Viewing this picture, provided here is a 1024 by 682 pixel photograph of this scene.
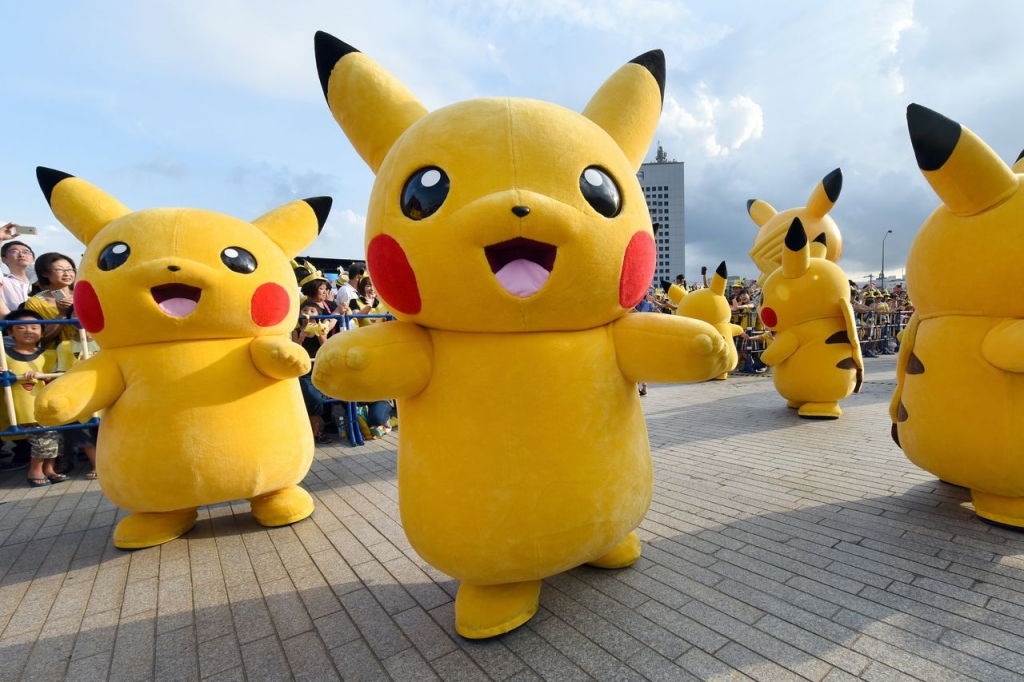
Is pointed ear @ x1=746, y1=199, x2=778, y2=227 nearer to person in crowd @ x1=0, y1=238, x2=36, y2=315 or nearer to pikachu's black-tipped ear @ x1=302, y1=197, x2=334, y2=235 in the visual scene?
pikachu's black-tipped ear @ x1=302, y1=197, x2=334, y2=235

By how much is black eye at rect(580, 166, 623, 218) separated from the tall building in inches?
2650

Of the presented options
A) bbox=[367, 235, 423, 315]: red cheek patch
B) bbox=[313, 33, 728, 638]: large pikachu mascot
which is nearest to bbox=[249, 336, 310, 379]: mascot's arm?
bbox=[313, 33, 728, 638]: large pikachu mascot

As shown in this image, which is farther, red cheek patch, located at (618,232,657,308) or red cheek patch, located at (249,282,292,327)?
red cheek patch, located at (249,282,292,327)

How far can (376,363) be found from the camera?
204cm

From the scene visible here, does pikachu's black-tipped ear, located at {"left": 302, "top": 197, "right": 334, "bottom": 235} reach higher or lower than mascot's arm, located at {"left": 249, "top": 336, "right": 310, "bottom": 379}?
higher

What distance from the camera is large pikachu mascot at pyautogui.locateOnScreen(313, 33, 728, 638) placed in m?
1.96

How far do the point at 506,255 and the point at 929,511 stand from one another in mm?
3804

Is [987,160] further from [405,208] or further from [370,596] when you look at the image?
[370,596]

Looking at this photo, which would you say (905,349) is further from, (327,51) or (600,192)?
(327,51)

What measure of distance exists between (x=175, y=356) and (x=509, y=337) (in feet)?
7.94

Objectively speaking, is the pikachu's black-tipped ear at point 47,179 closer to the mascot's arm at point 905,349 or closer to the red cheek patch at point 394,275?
the red cheek patch at point 394,275

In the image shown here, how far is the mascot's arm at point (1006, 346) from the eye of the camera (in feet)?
9.30

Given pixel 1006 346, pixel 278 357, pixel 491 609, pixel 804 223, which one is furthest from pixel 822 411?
pixel 278 357

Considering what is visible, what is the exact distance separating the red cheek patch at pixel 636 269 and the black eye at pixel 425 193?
0.79 m
